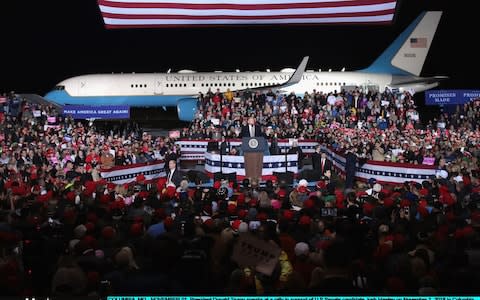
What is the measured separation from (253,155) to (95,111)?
1199 cm

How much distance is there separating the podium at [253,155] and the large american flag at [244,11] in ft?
35.3

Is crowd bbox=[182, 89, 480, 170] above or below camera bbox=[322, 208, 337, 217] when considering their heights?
above

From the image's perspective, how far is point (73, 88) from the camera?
42438 millimetres

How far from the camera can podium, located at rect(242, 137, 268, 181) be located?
21.3 meters

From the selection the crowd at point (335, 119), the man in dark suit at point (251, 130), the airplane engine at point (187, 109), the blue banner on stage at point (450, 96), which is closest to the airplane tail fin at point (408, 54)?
the blue banner on stage at point (450, 96)

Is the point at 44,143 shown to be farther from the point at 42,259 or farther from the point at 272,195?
the point at 42,259

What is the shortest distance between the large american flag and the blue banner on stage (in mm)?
9950

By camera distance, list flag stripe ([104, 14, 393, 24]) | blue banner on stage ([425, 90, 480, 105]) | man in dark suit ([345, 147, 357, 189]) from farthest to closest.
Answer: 1. blue banner on stage ([425, 90, 480, 105])
2. flag stripe ([104, 14, 393, 24])
3. man in dark suit ([345, 147, 357, 189])

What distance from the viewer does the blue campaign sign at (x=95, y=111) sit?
98.9 ft

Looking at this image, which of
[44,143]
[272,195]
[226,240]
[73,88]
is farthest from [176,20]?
[226,240]

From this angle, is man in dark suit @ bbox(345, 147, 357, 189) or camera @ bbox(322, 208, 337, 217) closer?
camera @ bbox(322, 208, 337, 217)

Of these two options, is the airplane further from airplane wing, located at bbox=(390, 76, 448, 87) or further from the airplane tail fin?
the airplane tail fin

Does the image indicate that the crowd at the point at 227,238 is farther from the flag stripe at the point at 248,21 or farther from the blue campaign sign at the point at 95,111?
the flag stripe at the point at 248,21

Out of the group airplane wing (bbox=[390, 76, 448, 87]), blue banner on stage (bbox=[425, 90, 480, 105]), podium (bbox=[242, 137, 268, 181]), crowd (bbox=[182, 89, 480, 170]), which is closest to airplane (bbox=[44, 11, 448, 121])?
airplane wing (bbox=[390, 76, 448, 87])
